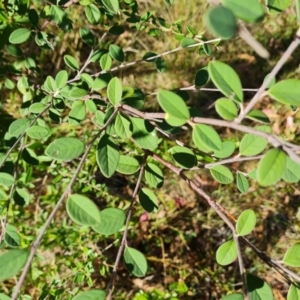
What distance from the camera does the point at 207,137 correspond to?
2.83 feet

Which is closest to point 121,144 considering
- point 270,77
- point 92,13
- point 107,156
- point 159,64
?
point 159,64

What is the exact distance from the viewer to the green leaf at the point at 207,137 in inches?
33.5

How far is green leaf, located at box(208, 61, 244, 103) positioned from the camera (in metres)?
0.76

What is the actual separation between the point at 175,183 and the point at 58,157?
5.90 feet

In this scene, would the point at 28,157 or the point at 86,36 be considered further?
the point at 86,36

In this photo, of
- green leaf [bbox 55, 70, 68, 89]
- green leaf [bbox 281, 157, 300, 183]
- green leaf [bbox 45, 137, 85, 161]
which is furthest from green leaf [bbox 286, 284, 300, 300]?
green leaf [bbox 55, 70, 68, 89]

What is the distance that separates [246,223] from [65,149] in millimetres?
425

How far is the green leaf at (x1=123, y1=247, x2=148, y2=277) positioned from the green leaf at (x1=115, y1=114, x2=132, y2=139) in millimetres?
281

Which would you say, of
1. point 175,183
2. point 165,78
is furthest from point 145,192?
point 165,78

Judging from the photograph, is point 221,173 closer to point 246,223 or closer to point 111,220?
point 246,223

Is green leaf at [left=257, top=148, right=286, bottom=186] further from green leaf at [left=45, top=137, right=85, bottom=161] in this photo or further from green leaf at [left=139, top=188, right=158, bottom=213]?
green leaf at [left=139, top=188, right=158, bottom=213]

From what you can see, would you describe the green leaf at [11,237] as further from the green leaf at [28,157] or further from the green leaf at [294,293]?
the green leaf at [294,293]

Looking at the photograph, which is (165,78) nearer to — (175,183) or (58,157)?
(175,183)

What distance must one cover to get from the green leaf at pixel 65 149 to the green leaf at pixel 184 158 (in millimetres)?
335
